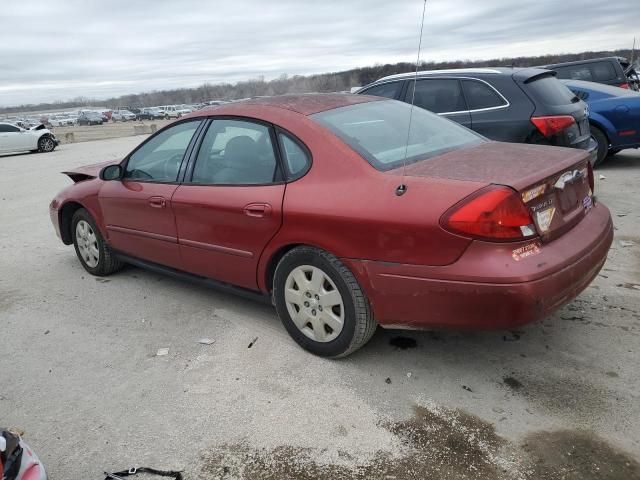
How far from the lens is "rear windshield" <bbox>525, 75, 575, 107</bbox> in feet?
20.5

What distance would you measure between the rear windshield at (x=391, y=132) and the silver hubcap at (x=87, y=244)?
9.03 ft

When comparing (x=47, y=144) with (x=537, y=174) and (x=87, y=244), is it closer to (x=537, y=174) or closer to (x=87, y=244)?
(x=87, y=244)

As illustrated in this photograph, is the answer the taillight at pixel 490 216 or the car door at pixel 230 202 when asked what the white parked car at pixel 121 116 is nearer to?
the car door at pixel 230 202

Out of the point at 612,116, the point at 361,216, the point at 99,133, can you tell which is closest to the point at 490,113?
the point at 612,116

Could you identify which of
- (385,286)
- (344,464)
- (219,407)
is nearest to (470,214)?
(385,286)

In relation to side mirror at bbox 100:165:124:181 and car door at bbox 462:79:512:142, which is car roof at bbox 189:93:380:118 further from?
car door at bbox 462:79:512:142

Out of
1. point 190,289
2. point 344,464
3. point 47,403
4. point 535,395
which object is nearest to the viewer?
point 344,464

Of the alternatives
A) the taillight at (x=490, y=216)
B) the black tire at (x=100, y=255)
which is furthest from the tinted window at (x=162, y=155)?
the taillight at (x=490, y=216)

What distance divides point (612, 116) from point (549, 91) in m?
2.59

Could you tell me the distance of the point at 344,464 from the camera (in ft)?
8.17

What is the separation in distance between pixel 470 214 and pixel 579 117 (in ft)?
14.9

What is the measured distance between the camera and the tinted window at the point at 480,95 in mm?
6469

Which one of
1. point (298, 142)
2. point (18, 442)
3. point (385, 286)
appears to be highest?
point (298, 142)

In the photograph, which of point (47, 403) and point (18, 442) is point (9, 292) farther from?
point (18, 442)
